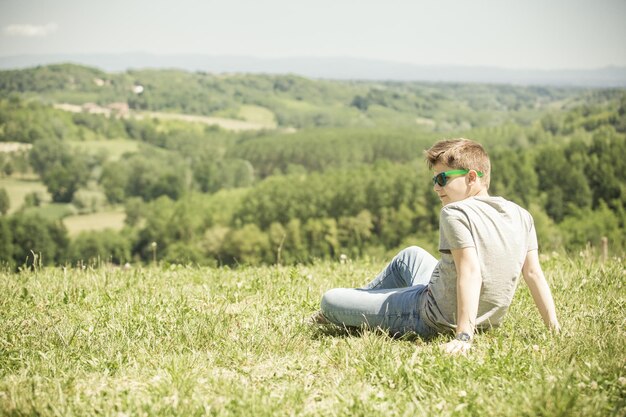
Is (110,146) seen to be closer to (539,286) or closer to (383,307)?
(383,307)

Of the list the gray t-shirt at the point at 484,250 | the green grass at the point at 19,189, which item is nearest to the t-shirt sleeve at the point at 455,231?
the gray t-shirt at the point at 484,250

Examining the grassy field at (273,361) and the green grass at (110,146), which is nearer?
the grassy field at (273,361)

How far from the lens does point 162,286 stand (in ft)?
19.8

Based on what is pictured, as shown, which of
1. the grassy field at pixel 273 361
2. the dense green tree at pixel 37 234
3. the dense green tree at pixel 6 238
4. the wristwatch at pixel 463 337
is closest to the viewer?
the grassy field at pixel 273 361

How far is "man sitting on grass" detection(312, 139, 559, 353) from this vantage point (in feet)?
12.5

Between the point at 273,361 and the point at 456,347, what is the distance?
3.79 feet

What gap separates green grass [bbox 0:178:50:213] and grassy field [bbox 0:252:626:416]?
377 feet

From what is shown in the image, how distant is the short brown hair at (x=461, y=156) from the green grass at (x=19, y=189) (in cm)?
11657

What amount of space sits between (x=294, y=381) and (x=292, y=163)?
153m

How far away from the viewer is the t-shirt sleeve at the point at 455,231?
3773mm

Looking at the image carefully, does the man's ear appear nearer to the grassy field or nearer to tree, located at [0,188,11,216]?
the grassy field

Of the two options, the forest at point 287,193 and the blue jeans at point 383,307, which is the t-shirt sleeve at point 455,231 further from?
the forest at point 287,193

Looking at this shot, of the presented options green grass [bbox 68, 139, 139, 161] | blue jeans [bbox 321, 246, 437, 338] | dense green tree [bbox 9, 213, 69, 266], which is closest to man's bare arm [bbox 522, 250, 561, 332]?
blue jeans [bbox 321, 246, 437, 338]

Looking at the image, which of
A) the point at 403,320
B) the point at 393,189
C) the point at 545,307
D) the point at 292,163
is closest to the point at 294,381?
the point at 403,320
